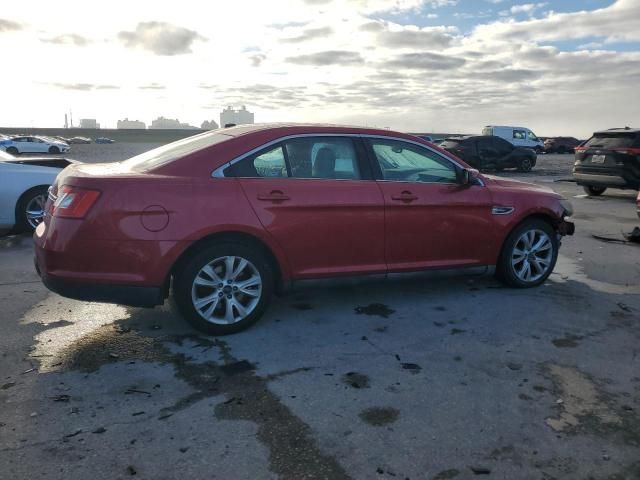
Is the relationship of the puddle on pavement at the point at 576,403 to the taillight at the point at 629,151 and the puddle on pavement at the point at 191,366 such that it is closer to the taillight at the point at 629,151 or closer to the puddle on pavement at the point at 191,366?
the puddle on pavement at the point at 191,366

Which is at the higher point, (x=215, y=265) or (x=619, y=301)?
(x=215, y=265)

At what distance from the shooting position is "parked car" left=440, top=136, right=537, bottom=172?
22812mm

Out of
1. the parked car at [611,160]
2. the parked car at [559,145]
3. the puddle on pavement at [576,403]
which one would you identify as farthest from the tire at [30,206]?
the parked car at [559,145]

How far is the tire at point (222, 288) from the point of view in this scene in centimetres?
407

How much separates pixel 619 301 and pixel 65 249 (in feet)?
16.5

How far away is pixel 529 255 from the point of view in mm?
5629

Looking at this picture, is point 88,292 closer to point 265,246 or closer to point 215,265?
point 215,265

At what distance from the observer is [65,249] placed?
150 inches

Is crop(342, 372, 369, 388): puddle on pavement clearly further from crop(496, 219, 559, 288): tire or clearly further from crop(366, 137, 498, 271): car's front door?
crop(496, 219, 559, 288): tire

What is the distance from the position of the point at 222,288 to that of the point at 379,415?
1673mm

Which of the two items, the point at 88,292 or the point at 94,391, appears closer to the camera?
the point at 94,391

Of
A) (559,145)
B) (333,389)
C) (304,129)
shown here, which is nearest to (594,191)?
(304,129)

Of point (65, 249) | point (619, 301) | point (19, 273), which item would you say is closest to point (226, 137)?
point (65, 249)

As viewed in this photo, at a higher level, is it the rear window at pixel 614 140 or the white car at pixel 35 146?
the white car at pixel 35 146
